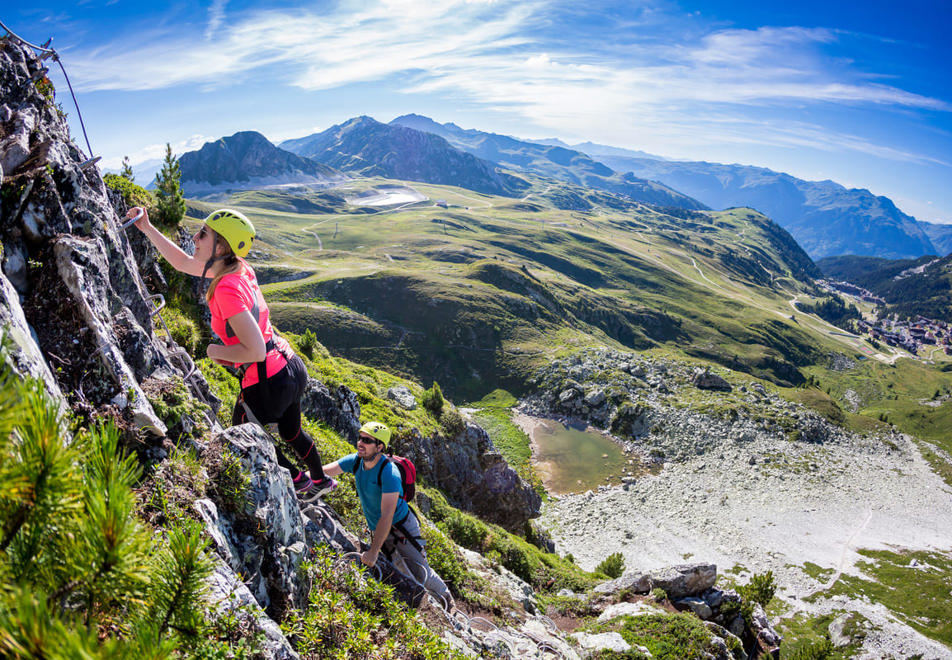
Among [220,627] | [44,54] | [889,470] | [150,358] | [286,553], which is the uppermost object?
[44,54]

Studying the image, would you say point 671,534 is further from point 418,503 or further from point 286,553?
point 286,553

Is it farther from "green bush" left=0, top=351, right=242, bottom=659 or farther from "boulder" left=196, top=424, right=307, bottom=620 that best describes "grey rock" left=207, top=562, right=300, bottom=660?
"green bush" left=0, top=351, right=242, bottom=659

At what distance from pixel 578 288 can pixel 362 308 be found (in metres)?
91.6

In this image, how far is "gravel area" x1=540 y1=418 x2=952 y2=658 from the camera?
49.6 m

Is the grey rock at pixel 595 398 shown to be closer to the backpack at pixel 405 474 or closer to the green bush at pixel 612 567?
the green bush at pixel 612 567

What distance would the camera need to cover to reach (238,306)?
6.08m

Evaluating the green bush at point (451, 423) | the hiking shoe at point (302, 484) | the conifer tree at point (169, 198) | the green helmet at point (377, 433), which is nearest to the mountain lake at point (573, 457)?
the green bush at point (451, 423)

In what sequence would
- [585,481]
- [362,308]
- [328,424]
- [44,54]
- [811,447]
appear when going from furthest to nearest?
[362,308]
[811,447]
[585,481]
[328,424]
[44,54]

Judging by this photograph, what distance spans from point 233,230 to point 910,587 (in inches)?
3043

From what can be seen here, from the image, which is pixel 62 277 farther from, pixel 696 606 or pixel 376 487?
pixel 696 606

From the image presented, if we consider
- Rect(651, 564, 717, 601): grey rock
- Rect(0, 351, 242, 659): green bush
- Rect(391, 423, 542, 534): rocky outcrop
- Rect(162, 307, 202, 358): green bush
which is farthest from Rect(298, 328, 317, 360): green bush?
Rect(0, 351, 242, 659): green bush

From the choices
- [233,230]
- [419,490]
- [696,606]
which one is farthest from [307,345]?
[696,606]

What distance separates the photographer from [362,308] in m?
100

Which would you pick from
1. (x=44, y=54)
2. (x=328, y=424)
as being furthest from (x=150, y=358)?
(x=328, y=424)
